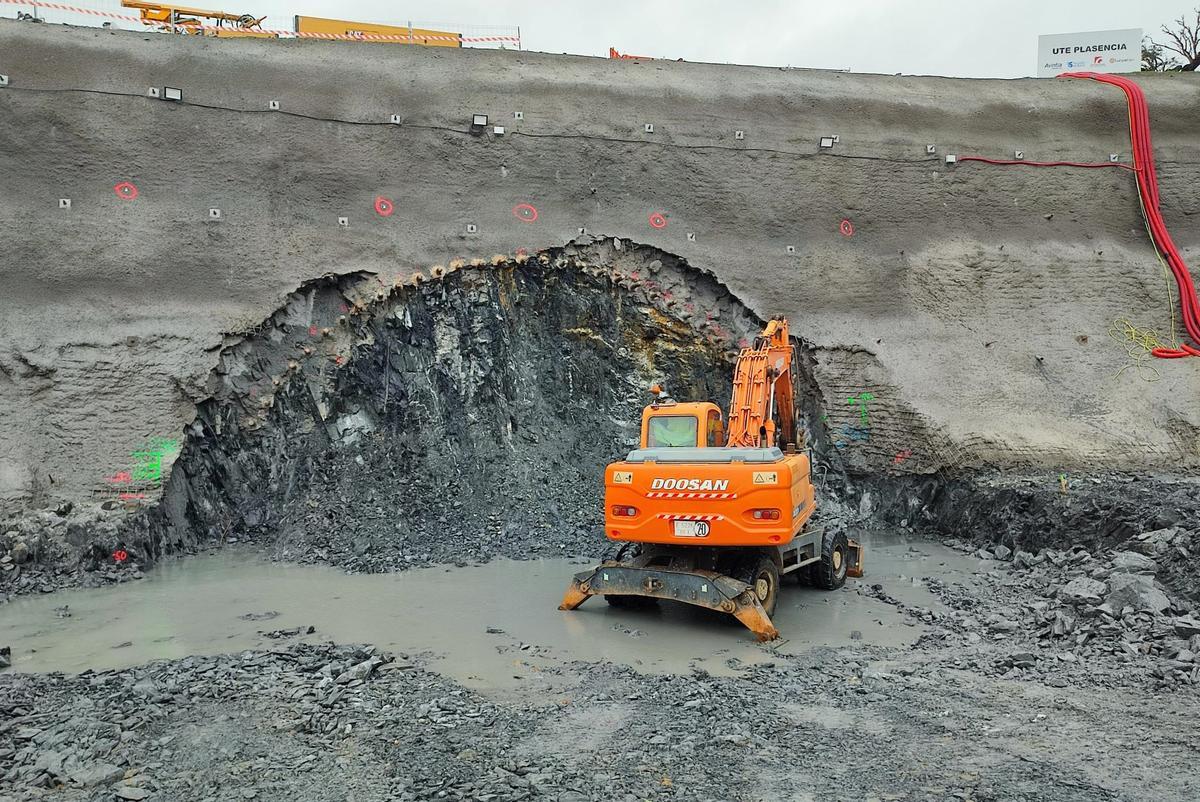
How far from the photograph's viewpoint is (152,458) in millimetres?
11688

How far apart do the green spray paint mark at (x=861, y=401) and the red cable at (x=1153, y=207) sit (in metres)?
5.47

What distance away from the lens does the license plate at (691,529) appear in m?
7.94

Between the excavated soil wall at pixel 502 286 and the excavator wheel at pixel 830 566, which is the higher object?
the excavated soil wall at pixel 502 286

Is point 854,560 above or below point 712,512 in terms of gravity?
below

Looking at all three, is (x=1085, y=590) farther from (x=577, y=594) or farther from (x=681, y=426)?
(x=577, y=594)

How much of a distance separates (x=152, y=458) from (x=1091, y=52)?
73.1 ft

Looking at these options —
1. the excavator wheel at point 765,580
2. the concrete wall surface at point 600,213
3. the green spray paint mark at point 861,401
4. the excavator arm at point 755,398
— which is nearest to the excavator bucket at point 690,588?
the excavator wheel at point 765,580

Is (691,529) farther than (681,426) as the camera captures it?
No

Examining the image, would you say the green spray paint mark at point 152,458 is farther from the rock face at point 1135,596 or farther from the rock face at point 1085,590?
the rock face at point 1135,596

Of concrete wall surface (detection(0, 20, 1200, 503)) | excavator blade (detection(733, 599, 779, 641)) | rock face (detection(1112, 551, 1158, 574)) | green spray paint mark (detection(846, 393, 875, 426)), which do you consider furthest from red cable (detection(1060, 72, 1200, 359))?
excavator blade (detection(733, 599, 779, 641))

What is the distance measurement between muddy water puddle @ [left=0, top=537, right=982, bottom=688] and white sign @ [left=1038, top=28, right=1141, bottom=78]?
1544 centimetres

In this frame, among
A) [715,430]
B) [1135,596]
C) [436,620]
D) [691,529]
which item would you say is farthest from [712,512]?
[1135,596]

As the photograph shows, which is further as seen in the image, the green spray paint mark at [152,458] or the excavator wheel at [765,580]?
the green spray paint mark at [152,458]

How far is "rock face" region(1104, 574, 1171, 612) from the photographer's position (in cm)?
749
